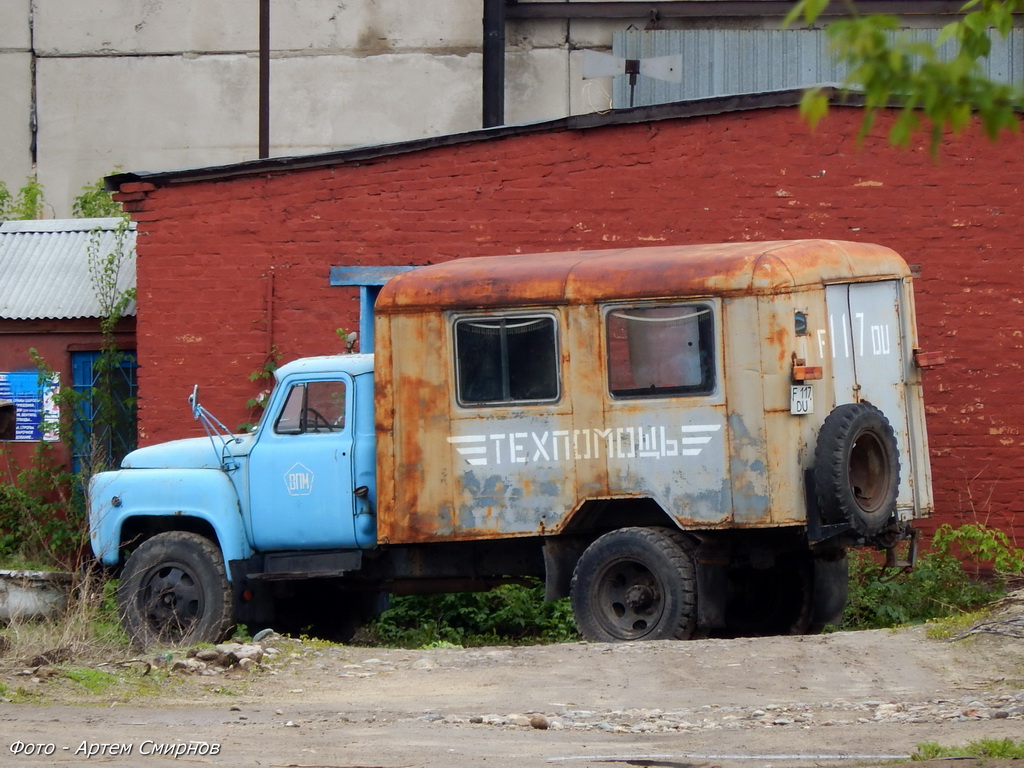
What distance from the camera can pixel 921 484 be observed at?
10672 millimetres

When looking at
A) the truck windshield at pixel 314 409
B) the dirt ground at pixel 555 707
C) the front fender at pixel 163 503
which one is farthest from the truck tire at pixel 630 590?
the front fender at pixel 163 503

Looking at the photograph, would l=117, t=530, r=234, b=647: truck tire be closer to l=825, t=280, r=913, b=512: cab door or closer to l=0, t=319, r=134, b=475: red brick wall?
l=0, t=319, r=134, b=475: red brick wall

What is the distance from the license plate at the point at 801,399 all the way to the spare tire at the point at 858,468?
0.15 m

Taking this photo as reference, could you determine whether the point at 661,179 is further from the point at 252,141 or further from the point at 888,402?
the point at 252,141

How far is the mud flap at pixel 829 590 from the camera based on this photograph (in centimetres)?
1080

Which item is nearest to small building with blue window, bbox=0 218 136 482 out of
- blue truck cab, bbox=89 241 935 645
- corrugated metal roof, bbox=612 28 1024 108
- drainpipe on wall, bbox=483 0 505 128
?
blue truck cab, bbox=89 241 935 645

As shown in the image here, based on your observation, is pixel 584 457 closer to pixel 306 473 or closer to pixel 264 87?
pixel 306 473

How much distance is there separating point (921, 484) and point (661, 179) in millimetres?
4180

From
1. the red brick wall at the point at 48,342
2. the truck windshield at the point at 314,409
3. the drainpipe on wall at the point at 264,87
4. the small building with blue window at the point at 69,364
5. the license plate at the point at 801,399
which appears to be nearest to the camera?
the license plate at the point at 801,399

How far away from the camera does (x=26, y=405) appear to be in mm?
15430

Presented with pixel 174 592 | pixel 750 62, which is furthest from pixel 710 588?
pixel 750 62

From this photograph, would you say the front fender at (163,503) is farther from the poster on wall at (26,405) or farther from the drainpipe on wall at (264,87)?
the drainpipe on wall at (264,87)

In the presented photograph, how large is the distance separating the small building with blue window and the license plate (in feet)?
25.2

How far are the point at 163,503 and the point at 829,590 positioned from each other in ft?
16.0
